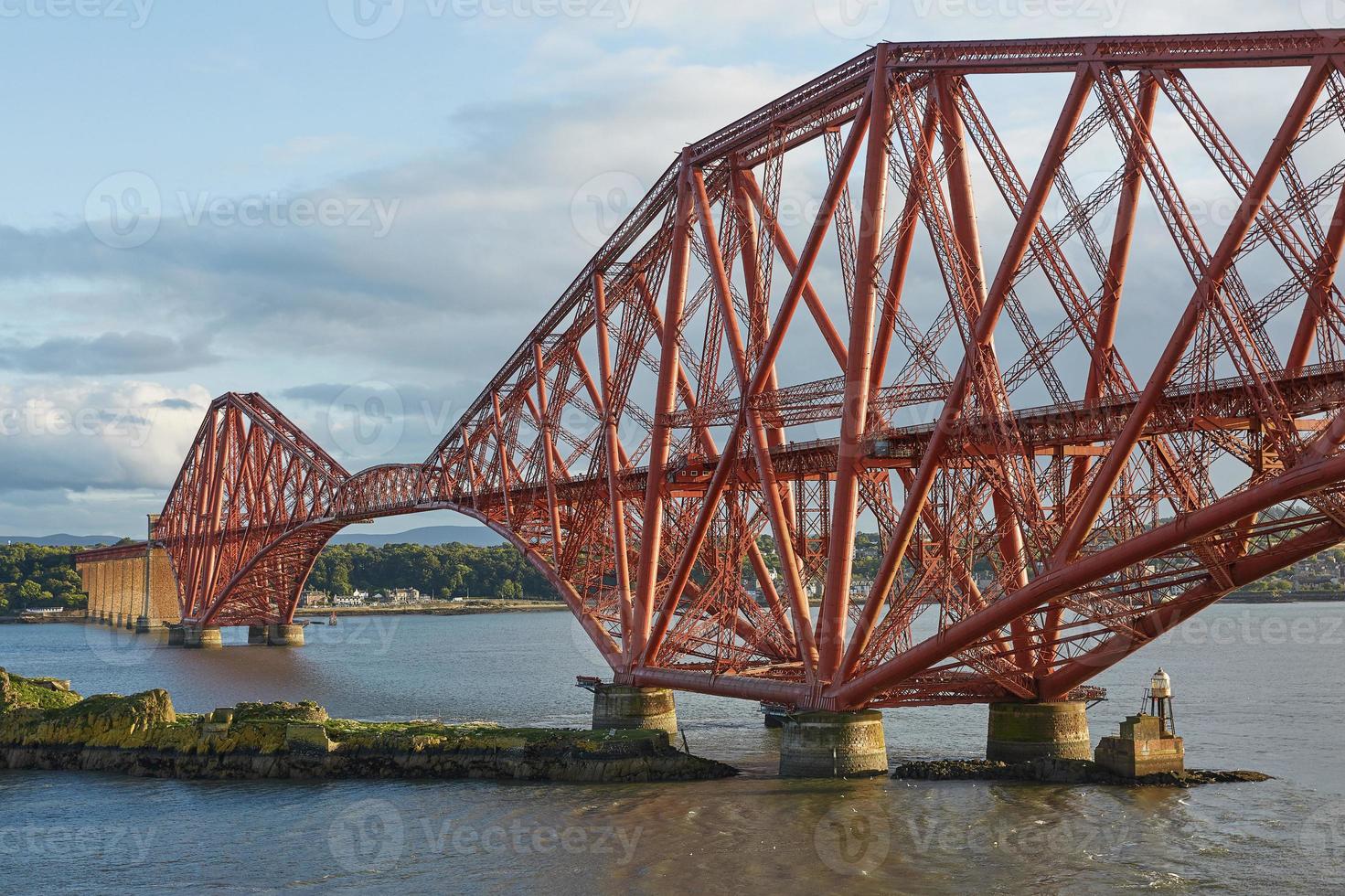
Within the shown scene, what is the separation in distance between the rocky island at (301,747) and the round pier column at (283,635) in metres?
97.8

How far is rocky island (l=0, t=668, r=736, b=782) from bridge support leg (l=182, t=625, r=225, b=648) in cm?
9441

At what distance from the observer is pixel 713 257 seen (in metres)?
55.8

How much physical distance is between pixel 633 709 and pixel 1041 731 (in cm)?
1722

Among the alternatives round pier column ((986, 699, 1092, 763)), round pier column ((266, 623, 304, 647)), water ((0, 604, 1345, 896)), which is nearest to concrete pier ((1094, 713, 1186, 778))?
water ((0, 604, 1345, 896))

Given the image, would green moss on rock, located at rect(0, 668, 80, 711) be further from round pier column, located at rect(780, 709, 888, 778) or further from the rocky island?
round pier column, located at rect(780, 709, 888, 778)

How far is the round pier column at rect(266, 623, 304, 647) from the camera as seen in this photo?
161875mm

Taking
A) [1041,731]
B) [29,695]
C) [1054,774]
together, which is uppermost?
[1041,731]

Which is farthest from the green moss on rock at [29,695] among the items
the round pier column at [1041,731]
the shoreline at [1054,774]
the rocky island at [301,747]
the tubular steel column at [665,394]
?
the round pier column at [1041,731]

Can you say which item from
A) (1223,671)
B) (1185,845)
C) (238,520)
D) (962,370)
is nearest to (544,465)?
(962,370)

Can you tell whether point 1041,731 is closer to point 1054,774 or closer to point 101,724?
point 1054,774

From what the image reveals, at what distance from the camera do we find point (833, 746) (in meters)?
47.4

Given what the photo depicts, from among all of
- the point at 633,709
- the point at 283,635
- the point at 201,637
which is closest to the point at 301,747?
the point at 633,709

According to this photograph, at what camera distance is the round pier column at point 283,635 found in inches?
6373

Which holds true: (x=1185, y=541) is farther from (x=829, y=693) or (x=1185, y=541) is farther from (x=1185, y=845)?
(x=829, y=693)
